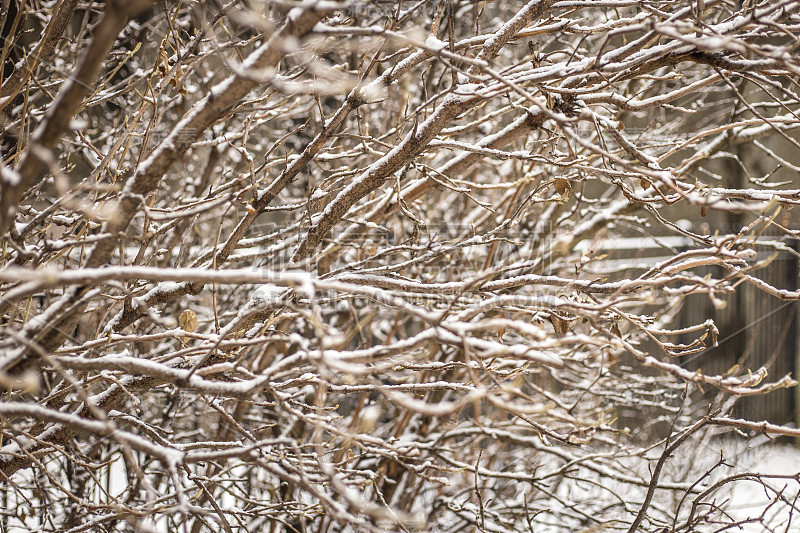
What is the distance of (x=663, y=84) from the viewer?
4.14 metres

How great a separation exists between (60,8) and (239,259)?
1224 millimetres

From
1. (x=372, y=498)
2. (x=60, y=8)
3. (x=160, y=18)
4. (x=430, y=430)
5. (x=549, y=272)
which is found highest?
(x=160, y=18)

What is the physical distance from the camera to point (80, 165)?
5.57 m

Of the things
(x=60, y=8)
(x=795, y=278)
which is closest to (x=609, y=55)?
(x=60, y=8)

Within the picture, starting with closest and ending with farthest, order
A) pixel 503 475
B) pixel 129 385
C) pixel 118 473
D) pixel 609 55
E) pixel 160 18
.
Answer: pixel 609 55, pixel 129 385, pixel 503 475, pixel 160 18, pixel 118 473

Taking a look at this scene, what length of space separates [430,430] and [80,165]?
167 inches

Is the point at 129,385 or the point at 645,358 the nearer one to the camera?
the point at 645,358

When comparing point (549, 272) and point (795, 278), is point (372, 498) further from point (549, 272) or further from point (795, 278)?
point (795, 278)

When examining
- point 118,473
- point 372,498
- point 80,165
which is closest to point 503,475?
point 372,498

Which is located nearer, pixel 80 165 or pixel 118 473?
pixel 118 473

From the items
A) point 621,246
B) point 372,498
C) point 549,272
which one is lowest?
point 372,498

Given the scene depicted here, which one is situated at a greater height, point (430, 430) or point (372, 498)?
point (430, 430)

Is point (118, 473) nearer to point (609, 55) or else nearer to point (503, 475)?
point (503, 475)

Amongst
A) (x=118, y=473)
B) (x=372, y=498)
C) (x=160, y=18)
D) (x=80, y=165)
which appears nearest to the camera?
(x=372, y=498)
